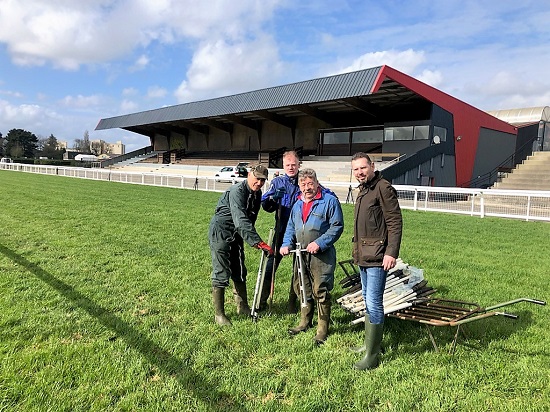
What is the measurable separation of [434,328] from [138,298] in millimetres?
3438

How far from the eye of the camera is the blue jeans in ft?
11.0

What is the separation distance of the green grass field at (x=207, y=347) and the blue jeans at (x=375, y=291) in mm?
438

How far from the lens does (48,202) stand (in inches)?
499

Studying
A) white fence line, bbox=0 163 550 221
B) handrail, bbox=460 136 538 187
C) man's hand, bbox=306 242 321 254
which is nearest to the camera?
man's hand, bbox=306 242 321 254

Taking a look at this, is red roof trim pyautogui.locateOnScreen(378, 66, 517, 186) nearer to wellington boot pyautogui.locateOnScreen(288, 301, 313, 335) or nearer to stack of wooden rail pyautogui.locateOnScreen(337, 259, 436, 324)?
stack of wooden rail pyautogui.locateOnScreen(337, 259, 436, 324)

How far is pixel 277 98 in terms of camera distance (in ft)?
98.8

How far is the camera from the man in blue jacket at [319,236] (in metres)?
3.82

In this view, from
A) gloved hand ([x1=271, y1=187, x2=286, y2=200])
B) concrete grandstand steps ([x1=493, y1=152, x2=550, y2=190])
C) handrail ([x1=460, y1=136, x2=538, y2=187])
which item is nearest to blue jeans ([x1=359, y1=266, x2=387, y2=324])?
gloved hand ([x1=271, y1=187, x2=286, y2=200])

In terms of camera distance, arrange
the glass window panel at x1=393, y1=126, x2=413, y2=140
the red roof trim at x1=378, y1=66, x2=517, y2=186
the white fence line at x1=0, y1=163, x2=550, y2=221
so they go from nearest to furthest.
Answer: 1. the white fence line at x1=0, y1=163, x2=550, y2=221
2. the red roof trim at x1=378, y1=66, x2=517, y2=186
3. the glass window panel at x1=393, y1=126, x2=413, y2=140

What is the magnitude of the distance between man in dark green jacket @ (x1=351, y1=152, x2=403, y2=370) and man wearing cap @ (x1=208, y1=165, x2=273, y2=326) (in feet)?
3.31

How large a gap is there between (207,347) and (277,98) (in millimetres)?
28230

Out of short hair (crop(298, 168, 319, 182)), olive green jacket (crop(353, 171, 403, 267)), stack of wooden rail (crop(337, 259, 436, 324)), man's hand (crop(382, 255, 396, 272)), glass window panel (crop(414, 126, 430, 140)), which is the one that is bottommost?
stack of wooden rail (crop(337, 259, 436, 324))

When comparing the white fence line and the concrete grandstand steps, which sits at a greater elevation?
the concrete grandstand steps

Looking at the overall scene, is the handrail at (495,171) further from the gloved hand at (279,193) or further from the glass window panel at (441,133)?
the gloved hand at (279,193)
